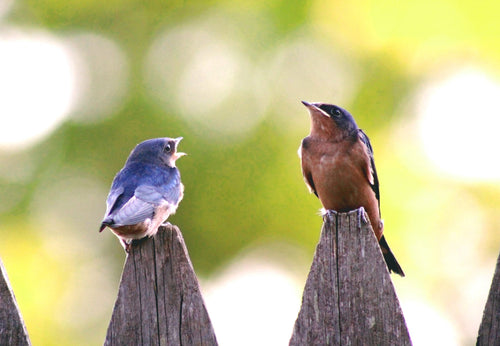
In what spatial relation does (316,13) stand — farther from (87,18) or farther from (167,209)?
(167,209)

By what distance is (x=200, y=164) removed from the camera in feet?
34.9

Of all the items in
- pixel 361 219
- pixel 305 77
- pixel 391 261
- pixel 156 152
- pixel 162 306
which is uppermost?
pixel 305 77

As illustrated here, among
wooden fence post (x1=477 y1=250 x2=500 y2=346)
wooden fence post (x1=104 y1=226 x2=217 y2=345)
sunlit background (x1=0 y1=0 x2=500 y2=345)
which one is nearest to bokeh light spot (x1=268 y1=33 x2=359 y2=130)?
sunlit background (x1=0 y1=0 x2=500 y2=345)

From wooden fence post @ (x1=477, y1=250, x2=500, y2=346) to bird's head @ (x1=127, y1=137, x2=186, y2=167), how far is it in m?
3.35

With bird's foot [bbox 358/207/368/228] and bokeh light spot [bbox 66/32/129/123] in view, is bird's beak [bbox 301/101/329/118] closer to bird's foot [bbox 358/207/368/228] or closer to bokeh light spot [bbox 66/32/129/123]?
bird's foot [bbox 358/207/368/228]

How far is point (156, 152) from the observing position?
7.10 meters

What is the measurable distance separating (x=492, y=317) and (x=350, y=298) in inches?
25.0

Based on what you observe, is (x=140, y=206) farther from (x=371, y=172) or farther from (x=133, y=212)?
(x=371, y=172)

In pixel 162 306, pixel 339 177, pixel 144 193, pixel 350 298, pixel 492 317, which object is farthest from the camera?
pixel 339 177

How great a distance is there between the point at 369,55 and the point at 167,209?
20.1 feet

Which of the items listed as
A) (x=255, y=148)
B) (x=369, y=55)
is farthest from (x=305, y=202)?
(x=369, y=55)

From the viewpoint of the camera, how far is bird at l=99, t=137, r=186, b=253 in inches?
217

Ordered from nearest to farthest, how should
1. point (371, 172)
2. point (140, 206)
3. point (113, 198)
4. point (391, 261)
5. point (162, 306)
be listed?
point (162, 306) < point (140, 206) < point (113, 198) < point (391, 261) < point (371, 172)

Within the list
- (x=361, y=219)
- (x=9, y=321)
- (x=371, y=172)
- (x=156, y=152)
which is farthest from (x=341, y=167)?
(x=9, y=321)
